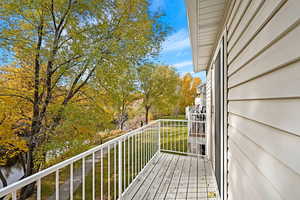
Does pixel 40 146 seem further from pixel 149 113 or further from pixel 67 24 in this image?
pixel 149 113

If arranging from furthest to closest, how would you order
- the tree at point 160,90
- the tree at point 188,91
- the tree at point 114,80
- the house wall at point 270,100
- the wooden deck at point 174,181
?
the tree at point 188,91 → the tree at point 160,90 → the tree at point 114,80 → the wooden deck at point 174,181 → the house wall at point 270,100

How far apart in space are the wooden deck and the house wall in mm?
1677

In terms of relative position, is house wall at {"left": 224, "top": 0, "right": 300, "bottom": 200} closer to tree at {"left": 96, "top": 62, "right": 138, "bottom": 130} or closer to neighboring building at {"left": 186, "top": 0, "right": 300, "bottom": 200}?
neighboring building at {"left": 186, "top": 0, "right": 300, "bottom": 200}

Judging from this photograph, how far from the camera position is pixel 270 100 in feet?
→ 2.59

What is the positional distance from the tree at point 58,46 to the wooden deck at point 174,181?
2865mm

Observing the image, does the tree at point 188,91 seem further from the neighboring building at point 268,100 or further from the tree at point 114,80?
the neighboring building at point 268,100

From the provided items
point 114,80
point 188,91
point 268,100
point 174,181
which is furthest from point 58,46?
point 188,91

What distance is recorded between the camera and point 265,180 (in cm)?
84

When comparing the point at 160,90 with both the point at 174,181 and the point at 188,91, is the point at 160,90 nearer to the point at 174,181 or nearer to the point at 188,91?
the point at 188,91

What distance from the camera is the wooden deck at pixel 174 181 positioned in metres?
2.64

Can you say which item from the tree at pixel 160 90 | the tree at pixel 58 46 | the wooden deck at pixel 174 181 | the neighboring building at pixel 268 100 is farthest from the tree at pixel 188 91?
the neighboring building at pixel 268 100

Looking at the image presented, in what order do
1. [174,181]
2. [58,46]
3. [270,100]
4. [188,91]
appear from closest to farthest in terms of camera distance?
1. [270,100]
2. [174,181]
3. [58,46]
4. [188,91]

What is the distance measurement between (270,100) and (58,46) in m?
4.94

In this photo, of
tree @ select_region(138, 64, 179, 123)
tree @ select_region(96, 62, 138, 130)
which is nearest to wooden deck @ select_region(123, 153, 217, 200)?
tree @ select_region(96, 62, 138, 130)
